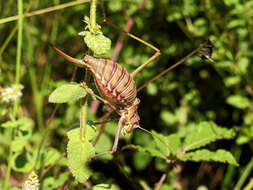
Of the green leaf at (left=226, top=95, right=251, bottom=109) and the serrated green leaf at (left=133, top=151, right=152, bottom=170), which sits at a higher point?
the green leaf at (left=226, top=95, right=251, bottom=109)

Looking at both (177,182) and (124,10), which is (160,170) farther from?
(124,10)

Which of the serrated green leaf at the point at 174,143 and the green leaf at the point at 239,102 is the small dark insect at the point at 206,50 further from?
the green leaf at the point at 239,102

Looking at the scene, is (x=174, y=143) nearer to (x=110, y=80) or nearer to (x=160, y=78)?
(x=110, y=80)

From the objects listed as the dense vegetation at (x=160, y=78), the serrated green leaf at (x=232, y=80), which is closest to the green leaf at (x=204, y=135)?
the dense vegetation at (x=160, y=78)

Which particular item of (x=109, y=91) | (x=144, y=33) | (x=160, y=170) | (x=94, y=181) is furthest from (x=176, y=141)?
(x=144, y=33)

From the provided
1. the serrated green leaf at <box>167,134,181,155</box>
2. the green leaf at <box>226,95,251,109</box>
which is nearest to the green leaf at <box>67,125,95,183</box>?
the serrated green leaf at <box>167,134,181,155</box>

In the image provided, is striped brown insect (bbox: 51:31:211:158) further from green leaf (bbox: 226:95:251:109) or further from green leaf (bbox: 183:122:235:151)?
green leaf (bbox: 226:95:251:109)

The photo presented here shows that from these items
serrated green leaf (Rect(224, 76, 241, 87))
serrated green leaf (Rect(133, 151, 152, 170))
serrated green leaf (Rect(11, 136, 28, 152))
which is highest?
serrated green leaf (Rect(224, 76, 241, 87))
